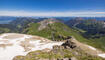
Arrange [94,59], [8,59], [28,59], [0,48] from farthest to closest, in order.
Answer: [0,48], [8,59], [28,59], [94,59]

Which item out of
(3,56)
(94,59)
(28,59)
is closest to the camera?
(94,59)

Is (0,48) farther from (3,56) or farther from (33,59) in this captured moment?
(33,59)

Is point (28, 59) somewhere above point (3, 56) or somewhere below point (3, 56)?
above

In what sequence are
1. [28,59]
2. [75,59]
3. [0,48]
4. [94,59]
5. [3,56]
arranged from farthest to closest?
[0,48], [3,56], [28,59], [75,59], [94,59]

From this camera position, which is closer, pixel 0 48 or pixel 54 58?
pixel 54 58

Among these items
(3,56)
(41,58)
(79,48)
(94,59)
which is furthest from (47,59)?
(3,56)

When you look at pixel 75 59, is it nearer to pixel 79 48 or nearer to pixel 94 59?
pixel 94 59

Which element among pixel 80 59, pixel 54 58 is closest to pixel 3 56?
pixel 54 58

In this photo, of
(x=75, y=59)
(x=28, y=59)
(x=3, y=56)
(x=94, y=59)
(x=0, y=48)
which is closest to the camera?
(x=94, y=59)

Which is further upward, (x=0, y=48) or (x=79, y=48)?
(x=79, y=48)
